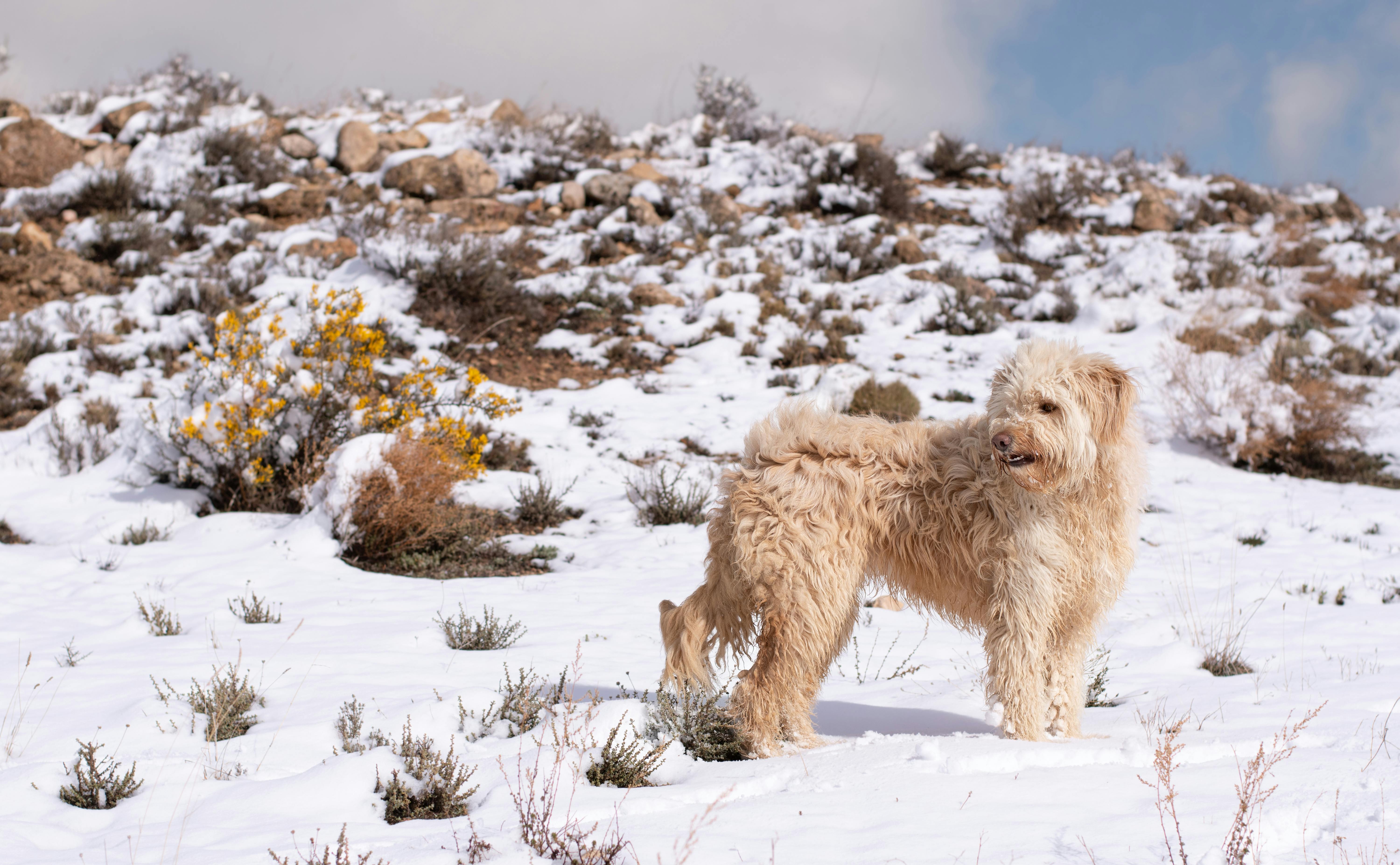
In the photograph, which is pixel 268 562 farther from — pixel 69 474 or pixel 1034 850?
pixel 1034 850

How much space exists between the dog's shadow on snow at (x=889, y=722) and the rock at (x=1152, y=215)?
17.8 metres

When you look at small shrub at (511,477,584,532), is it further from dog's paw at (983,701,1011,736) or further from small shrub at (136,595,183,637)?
dog's paw at (983,701,1011,736)

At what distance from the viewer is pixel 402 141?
19453mm

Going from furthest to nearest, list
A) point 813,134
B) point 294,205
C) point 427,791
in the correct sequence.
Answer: point 813,134, point 294,205, point 427,791

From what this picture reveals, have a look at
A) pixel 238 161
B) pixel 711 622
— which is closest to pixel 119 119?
pixel 238 161

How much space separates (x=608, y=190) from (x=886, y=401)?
398 inches

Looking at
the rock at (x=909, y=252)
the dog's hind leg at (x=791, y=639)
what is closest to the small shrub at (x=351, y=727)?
the dog's hind leg at (x=791, y=639)

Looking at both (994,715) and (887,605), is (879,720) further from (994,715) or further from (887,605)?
(887,605)

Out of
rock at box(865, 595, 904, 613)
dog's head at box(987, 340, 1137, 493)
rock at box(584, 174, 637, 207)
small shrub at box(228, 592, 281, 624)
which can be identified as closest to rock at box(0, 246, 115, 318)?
rock at box(584, 174, 637, 207)

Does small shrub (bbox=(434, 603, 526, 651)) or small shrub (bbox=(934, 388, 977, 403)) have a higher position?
small shrub (bbox=(934, 388, 977, 403))

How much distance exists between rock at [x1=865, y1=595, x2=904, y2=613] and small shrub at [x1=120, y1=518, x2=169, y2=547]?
5.89 metres

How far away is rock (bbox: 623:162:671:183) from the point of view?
1905 centimetres

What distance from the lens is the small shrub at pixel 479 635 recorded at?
16.7ft

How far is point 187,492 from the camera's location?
7805mm
